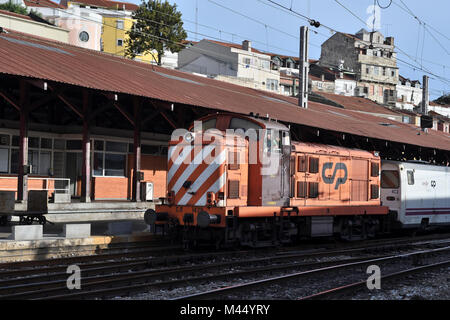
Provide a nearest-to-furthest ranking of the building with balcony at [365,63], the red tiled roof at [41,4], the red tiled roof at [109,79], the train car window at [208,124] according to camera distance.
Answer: the train car window at [208,124] → the red tiled roof at [109,79] → the red tiled roof at [41,4] → the building with balcony at [365,63]

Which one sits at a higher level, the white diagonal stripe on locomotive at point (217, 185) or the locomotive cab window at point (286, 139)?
the locomotive cab window at point (286, 139)

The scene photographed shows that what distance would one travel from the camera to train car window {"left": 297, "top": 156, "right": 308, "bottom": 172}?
1516 centimetres

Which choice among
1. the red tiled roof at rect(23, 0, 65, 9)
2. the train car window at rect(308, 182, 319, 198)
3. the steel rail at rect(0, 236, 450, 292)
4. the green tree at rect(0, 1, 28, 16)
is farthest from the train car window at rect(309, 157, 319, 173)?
the red tiled roof at rect(23, 0, 65, 9)

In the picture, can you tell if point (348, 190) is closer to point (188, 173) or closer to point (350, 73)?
point (188, 173)

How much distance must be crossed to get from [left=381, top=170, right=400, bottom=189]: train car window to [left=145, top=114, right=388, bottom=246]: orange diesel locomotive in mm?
4938

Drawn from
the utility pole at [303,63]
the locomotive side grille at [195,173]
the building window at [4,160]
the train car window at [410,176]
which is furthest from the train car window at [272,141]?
the utility pole at [303,63]

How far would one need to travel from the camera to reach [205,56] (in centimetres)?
7212

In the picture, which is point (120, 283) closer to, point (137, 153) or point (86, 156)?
point (86, 156)

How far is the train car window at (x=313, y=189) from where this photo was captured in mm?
15570

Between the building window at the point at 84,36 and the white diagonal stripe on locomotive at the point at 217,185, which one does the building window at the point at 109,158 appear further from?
the building window at the point at 84,36

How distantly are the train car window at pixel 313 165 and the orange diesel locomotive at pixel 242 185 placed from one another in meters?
0.03
